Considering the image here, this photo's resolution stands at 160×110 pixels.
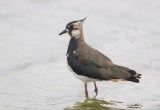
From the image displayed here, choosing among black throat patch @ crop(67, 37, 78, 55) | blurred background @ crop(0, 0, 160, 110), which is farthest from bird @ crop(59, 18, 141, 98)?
blurred background @ crop(0, 0, 160, 110)

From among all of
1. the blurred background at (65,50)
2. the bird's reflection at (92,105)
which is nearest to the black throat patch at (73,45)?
the blurred background at (65,50)

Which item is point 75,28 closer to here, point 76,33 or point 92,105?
point 76,33

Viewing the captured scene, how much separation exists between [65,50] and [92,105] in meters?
4.44

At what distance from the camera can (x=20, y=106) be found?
12914 millimetres

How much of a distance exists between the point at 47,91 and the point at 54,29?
18.6 ft

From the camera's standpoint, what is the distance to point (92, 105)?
13.4m

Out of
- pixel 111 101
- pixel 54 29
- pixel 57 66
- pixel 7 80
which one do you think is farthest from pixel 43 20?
pixel 111 101

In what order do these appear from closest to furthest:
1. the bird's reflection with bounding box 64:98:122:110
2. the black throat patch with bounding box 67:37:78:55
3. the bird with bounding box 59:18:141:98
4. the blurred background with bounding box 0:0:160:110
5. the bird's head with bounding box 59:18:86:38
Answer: the bird's reflection with bounding box 64:98:122:110, the bird with bounding box 59:18:141:98, the blurred background with bounding box 0:0:160:110, the black throat patch with bounding box 67:37:78:55, the bird's head with bounding box 59:18:86:38

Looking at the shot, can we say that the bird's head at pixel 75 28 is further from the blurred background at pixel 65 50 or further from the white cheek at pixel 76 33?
the blurred background at pixel 65 50

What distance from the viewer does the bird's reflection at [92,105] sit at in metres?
13.1

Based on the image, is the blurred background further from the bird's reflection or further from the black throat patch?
the black throat patch

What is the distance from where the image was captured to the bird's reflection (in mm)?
13102

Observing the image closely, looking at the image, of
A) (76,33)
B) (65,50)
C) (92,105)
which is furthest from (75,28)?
(65,50)

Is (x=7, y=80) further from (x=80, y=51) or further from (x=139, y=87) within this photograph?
(x=139, y=87)
